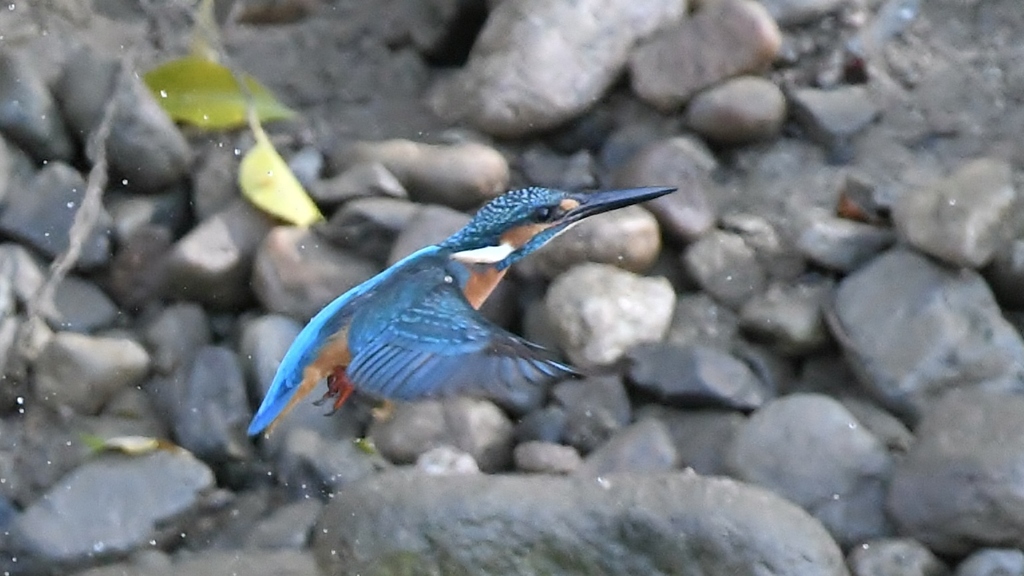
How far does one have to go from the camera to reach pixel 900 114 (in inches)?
133

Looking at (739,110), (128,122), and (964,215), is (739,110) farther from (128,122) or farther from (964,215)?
(128,122)

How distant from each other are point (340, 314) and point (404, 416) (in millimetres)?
463

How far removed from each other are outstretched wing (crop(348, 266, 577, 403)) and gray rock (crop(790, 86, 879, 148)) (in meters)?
1.25

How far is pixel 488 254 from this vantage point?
2531 millimetres

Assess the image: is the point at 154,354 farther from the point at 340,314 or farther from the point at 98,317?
the point at 340,314

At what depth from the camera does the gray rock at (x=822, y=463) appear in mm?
2625

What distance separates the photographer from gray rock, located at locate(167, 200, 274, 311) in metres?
3.13

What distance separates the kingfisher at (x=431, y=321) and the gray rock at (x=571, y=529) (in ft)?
0.64

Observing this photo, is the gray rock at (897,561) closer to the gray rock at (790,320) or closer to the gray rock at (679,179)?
the gray rock at (790,320)

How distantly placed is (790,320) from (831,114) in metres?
0.65

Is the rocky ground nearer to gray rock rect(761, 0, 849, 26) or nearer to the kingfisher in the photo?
gray rock rect(761, 0, 849, 26)

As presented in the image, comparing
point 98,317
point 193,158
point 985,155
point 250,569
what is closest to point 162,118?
point 193,158

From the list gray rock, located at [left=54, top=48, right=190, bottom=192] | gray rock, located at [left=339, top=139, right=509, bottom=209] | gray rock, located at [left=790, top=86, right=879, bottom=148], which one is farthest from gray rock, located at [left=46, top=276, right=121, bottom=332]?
gray rock, located at [left=790, top=86, right=879, bottom=148]

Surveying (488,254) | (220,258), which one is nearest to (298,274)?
(220,258)
